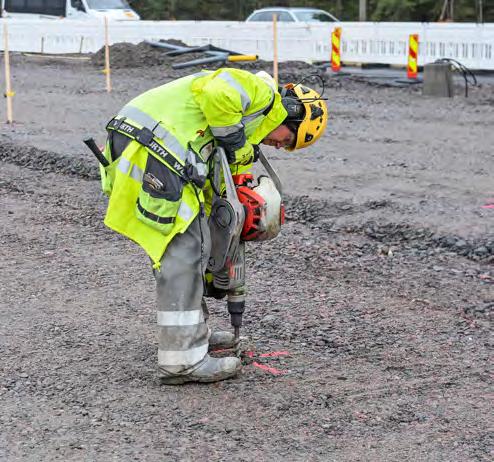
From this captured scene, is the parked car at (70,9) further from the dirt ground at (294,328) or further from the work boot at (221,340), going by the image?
the work boot at (221,340)

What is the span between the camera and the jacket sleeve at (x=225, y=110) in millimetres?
4633

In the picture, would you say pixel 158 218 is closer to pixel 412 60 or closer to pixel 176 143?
pixel 176 143

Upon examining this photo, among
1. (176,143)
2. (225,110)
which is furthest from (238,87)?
(176,143)

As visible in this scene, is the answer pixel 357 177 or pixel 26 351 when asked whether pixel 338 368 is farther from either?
pixel 357 177

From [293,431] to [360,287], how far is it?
2397 millimetres

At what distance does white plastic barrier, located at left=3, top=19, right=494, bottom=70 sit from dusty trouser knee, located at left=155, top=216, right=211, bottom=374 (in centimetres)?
1874

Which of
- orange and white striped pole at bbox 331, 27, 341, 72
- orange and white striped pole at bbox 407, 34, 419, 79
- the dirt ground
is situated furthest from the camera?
orange and white striped pole at bbox 331, 27, 341, 72

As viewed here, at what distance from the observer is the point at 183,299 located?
4.88 metres

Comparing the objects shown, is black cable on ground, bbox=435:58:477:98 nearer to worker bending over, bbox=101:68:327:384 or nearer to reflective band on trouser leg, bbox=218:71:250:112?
worker bending over, bbox=101:68:327:384

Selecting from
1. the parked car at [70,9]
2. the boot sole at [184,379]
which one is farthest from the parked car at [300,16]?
the boot sole at [184,379]

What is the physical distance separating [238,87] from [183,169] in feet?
1.59

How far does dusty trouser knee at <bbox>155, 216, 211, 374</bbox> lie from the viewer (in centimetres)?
486

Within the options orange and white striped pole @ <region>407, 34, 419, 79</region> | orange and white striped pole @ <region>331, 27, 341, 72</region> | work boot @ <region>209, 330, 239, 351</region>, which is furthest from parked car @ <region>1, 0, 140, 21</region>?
work boot @ <region>209, 330, 239, 351</region>

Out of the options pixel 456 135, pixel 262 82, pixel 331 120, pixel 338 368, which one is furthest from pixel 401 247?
pixel 331 120
